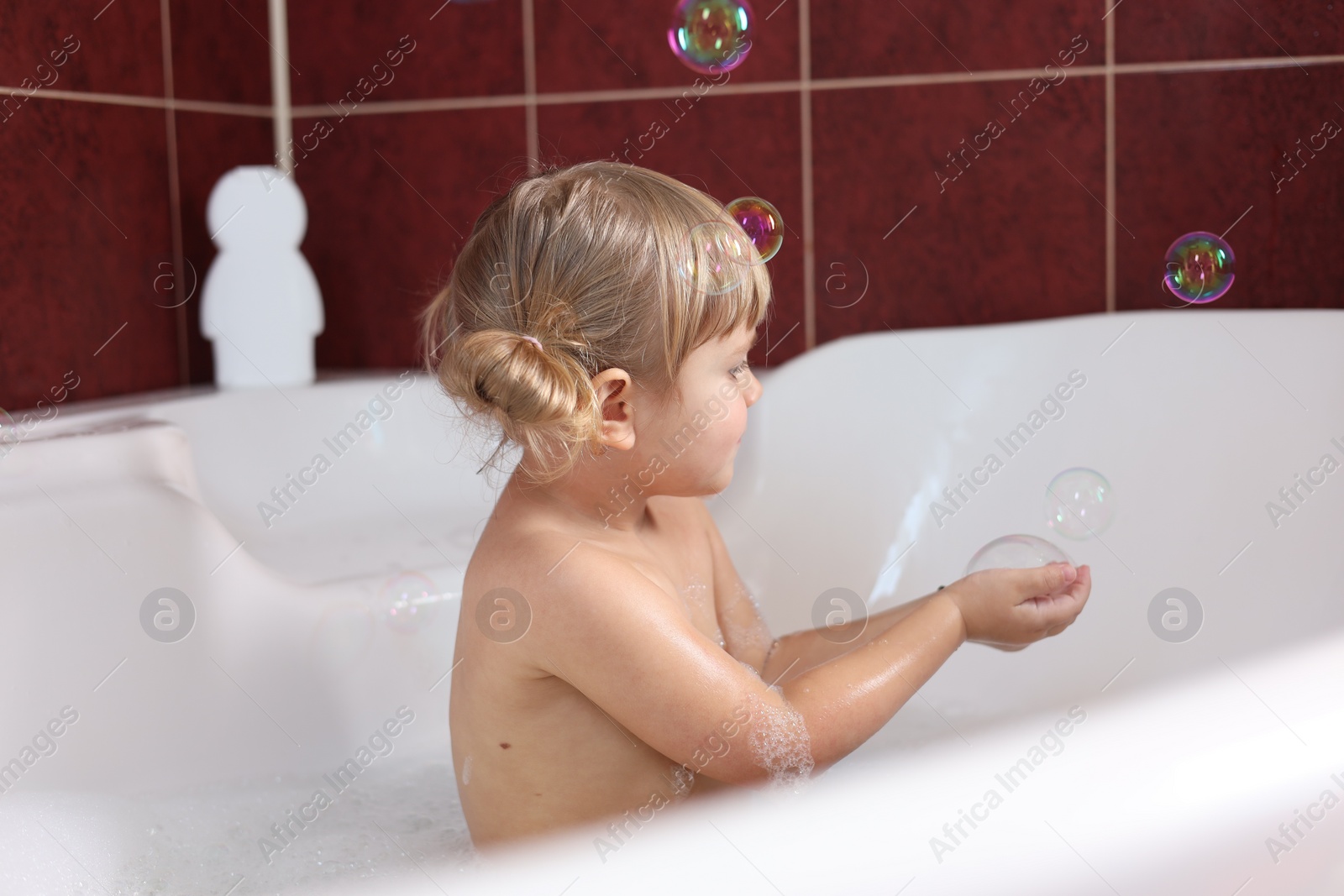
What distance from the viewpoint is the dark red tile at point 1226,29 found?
1.56 meters

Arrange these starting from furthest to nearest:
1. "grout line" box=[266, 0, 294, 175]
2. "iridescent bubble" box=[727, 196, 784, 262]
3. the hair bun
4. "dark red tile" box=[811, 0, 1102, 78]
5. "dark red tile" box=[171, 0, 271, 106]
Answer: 1. "grout line" box=[266, 0, 294, 175]
2. "dark red tile" box=[171, 0, 271, 106]
3. "dark red tile" box=[811, 0, 1102, 78]
4. "iridescent bubble" box=[727, 196, 784, 262]
5. the hair bun

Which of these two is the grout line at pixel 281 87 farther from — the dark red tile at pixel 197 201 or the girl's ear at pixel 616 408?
the girl's ear at pixel 616 408

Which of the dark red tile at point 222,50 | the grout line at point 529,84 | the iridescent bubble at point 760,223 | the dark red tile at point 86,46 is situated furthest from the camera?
the grout line at point 529,84

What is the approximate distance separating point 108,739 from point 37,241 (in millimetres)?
678

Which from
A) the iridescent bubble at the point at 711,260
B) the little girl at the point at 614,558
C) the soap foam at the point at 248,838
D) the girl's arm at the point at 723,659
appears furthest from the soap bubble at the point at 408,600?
the iridescent bubble at the point at 711,260

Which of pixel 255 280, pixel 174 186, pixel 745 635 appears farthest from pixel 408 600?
pixel 174 186

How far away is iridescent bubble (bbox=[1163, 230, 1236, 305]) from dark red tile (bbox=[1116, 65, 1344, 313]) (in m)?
0.30

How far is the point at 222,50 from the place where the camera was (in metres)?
1.87

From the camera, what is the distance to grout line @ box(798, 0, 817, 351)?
1.77 metres

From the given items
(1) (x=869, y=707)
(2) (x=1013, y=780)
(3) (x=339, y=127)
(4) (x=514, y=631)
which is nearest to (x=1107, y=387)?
(1) (x=869, y=707)

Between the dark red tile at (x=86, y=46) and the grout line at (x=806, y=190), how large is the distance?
899 millimetres

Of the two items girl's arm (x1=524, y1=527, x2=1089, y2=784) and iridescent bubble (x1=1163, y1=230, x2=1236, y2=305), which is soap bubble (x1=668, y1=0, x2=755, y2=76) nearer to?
iridescent bubble (x1=1163, y1=230, x2=1236, y2=305)

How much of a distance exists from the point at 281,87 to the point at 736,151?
30.3 inches

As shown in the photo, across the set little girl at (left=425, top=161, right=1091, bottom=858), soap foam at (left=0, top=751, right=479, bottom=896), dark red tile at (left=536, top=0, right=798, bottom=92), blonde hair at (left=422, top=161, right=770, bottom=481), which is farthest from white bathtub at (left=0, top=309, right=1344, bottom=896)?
dark red tile at (left=536, top=0, right=798, bottom=92)
